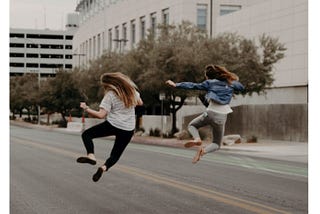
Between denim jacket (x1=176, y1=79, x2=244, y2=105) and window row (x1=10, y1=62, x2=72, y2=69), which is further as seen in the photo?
window row (x1=10, y1=62, x2=72, y2=69)

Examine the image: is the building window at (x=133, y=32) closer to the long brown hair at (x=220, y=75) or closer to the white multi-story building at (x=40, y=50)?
the white multi-story building at (x=40, y=50)

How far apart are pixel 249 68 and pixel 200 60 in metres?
1.07

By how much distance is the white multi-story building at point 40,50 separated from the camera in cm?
1328

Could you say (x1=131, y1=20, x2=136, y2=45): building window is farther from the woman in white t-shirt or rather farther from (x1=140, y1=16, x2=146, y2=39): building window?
the woman in white t-shirt

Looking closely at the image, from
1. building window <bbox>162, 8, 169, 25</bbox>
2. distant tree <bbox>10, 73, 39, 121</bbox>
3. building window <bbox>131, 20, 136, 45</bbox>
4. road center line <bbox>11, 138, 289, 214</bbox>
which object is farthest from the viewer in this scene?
road center line <bbox>11, 138, 289, 214</bbox>

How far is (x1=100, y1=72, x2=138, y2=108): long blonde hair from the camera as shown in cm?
847

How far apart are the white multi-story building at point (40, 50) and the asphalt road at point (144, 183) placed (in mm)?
2066

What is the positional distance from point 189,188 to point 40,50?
13865mm

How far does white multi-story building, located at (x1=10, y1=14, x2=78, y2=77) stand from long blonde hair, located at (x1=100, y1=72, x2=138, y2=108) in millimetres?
4588

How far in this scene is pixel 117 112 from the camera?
339 inches

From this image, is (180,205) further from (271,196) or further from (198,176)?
(198,176)

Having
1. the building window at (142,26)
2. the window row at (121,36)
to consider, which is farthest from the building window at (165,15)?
the building window at (142,26)

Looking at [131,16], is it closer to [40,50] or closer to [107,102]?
[40,50]

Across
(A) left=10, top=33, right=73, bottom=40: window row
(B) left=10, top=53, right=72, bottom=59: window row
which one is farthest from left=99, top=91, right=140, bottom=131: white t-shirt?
(B) left=10, top=53, right=72, bottom=59: window row
